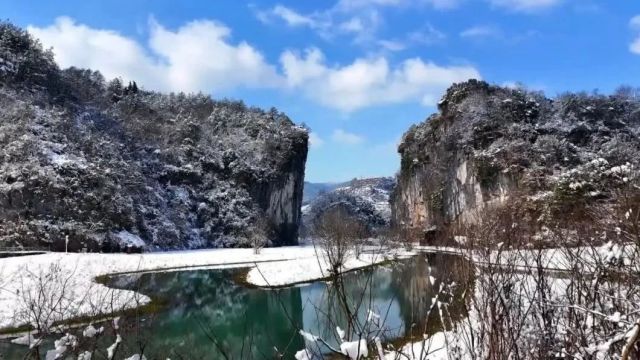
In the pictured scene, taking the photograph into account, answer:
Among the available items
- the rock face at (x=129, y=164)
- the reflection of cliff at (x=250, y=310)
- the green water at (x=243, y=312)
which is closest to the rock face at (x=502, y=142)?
the reflection of cliff at (x=250, y=310)

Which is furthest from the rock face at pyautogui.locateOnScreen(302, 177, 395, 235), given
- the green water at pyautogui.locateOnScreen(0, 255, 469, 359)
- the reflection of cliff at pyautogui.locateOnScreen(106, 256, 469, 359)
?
the green water at pyautogui.locateOnScreen(0, 255, 469, 359)

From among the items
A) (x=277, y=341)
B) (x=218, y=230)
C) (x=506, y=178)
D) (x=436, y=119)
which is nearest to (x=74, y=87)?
(x=218, y=230)

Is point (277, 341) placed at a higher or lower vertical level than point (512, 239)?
lower

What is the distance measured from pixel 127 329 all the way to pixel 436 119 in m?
62.1

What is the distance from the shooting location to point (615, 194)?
13.6 feet

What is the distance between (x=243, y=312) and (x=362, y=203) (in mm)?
86475

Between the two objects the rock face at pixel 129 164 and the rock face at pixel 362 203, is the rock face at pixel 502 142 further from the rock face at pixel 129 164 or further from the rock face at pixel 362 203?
the rock face at pixel 129 164

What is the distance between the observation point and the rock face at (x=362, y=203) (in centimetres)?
9517

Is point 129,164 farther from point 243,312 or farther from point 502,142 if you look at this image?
point 243,312

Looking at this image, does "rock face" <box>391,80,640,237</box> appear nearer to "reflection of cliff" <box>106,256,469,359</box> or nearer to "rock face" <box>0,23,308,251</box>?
"reflection of cliff" <box>106,256,469,359</box>

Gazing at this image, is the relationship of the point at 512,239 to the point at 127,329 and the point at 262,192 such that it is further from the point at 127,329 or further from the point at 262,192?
the point at 262,192

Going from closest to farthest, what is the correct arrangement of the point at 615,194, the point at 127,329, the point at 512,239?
the point at 615,194
the point at 512,239
the point at 127,329

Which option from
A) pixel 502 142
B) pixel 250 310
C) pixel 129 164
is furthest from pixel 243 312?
pixel 129 164

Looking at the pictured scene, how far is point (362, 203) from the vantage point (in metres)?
104
